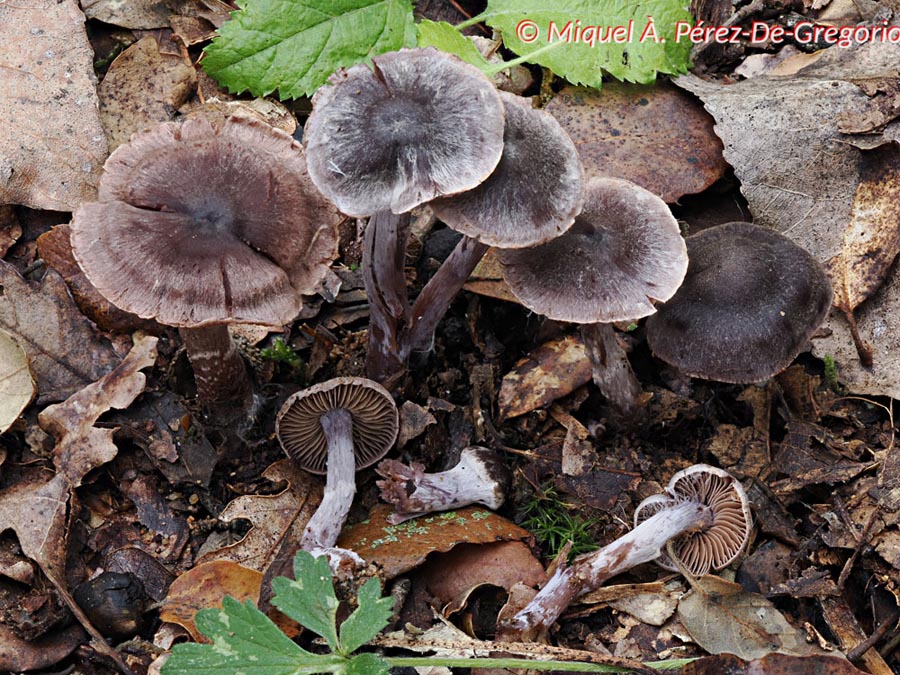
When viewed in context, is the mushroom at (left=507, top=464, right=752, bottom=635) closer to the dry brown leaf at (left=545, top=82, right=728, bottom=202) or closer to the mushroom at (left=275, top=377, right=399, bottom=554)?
the mushroom at (left=275, top=377, right=399, bottom=554)

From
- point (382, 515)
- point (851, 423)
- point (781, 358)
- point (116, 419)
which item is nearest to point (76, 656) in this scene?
point (116, 419)

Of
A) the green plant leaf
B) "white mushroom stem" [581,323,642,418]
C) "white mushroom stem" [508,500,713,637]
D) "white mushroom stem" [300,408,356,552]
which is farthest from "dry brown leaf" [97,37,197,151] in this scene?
"white mushroom stem" [508,500,713,637]

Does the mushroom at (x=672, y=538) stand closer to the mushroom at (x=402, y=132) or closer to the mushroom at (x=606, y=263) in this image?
the mushroom at (x=606, y=263)

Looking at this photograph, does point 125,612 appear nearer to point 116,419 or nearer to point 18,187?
point 116,419

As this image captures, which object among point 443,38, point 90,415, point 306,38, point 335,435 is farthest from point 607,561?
point 306,38

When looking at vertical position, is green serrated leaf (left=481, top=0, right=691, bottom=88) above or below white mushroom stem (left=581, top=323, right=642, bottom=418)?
above

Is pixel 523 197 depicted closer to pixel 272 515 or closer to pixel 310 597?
pixel 310 597
